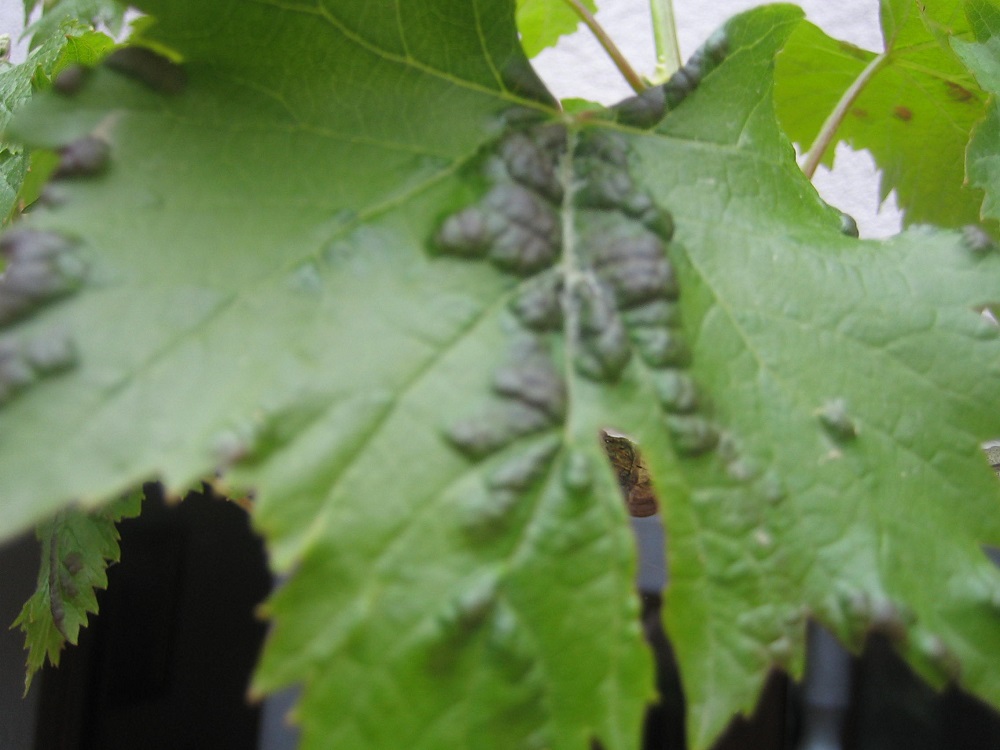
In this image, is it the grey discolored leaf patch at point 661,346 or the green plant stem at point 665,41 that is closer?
the grey discolored leaf patch at point 661,346

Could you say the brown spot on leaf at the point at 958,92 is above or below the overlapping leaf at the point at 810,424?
above

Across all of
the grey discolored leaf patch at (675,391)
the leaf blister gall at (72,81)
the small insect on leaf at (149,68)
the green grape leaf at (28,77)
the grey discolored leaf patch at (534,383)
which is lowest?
the green grape leaf at (28,77)

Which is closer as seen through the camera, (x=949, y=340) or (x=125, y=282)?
(x=125, y=282)

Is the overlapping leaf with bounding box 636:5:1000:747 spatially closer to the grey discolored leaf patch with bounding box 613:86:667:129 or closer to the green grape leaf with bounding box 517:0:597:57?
the grey discolored leaf patch with bounding box 613:86:667:129

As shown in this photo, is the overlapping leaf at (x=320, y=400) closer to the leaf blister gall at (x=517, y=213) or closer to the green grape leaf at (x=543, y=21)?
the leaf blister gall at (x=517, y=213)

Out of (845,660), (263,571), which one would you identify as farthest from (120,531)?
(845,660)

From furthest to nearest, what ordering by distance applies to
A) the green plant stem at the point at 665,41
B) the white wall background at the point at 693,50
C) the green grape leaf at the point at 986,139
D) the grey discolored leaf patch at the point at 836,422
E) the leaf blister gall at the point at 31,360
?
the white wall background at the point at 693,50 < the green plant stem at the point at 665,41 < the green grape leaf at the point at 986,139 < the grey discolored leaf patch at the point at 836,422 < the leaf blister gall at the point at 31,360

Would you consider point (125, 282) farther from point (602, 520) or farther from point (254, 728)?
point (254, 728)

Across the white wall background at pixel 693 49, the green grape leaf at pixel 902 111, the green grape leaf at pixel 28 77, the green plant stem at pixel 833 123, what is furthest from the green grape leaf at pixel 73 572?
the white wall background at pixel 693 49

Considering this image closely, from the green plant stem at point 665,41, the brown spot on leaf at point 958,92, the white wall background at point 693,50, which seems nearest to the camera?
the green plant stem at point 665,41
